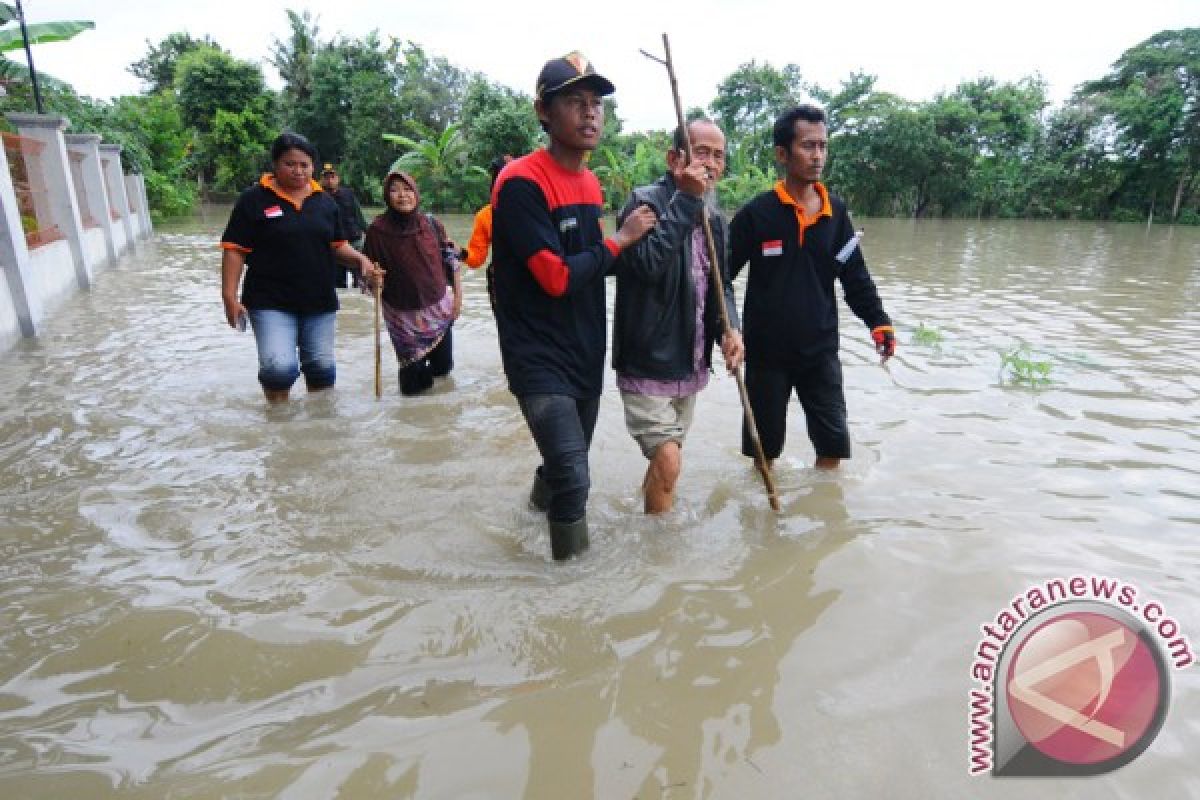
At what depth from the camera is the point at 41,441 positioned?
4.59 meters

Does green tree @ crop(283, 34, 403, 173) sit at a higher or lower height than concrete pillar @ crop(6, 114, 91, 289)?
higher

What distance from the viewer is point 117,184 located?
16.7 meters

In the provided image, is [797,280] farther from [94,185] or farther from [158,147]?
[158,147]

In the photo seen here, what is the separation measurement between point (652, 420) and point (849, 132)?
116ft

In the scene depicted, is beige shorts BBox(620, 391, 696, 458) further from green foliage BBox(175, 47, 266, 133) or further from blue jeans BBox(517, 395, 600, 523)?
green foliage BBox(175, 47, 266, 133)

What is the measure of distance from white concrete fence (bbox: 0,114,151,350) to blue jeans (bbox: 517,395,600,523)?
6.88 meters

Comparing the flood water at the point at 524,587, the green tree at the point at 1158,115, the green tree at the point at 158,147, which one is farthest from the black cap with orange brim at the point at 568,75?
the green tree at the point at 1158,115

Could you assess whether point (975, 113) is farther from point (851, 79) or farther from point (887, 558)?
point (887, 558)

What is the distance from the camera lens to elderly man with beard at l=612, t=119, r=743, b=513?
2846 mm

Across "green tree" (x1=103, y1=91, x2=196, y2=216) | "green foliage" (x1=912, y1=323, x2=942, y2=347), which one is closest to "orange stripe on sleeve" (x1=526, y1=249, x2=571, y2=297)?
"green foliage" (x1=912, y1=323, x2=942, y2=347)

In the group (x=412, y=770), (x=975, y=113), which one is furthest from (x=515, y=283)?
(x=975, y=113)

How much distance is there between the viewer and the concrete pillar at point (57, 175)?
10.3 m

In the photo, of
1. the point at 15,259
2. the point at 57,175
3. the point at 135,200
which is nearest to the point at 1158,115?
the point at 135,200

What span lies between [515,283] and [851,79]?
119ft
